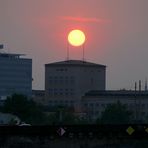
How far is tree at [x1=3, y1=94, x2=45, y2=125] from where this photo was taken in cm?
16425

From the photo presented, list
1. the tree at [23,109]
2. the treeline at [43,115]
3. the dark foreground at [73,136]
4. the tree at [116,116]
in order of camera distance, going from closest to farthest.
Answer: the dark foreground at [73,136]
the tree at [116,116]
the treeline at [43,115]
the tree at [23,109]

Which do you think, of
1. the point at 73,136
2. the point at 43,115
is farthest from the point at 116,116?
the point at 73,136

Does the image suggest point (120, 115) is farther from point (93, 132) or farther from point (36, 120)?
point (93, 132)

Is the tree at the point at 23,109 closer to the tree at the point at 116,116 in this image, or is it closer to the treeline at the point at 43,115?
the treeline at the point at 43,115

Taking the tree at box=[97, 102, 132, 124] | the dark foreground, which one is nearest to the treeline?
the tree at box=[97, 102, 132, 124]

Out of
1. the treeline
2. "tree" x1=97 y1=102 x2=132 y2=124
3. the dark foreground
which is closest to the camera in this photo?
the dark foreground

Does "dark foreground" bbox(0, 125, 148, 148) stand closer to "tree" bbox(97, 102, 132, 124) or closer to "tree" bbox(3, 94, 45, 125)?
"tree" bbox(97, 102, 132, 124)

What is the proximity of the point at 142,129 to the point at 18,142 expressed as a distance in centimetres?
735

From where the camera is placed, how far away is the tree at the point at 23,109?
164250mm

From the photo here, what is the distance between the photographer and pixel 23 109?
571 feet

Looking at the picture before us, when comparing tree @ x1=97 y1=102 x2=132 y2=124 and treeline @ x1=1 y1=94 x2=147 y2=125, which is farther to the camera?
treeline @ x1=1 y1=94 x2=147 y2=125

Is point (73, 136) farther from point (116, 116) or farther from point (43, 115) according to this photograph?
point (43, 115)

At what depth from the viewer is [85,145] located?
2616 inches

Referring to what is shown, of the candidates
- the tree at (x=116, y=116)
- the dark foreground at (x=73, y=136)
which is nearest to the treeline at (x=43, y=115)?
the tree at (x=116, y=116)
